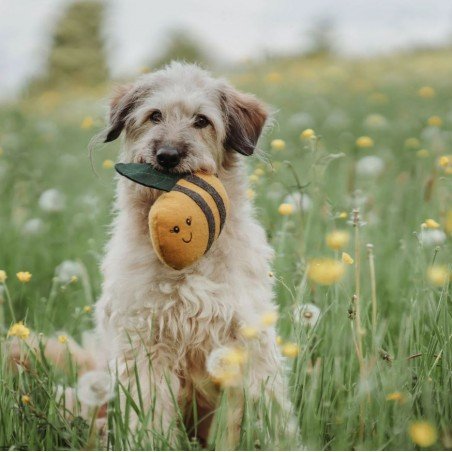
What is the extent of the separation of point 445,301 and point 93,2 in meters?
21.6

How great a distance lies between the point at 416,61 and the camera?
1359 cm

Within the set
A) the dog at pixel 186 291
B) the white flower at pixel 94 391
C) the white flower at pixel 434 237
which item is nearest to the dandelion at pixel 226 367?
the dog at pixel 186 291

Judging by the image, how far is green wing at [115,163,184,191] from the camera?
8.13ft

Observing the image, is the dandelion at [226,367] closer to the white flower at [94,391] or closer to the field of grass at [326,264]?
the field of grass at [326,264]

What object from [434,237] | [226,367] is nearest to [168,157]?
[226,367]

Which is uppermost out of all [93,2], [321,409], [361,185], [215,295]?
[93,2]

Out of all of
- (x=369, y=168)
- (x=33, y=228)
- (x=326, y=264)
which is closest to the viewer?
(x=326, y=264)

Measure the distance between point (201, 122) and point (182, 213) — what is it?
770 millimetres

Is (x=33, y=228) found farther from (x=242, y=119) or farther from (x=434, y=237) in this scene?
(x=434, y=237)

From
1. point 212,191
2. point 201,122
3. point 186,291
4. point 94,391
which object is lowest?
point 94,391

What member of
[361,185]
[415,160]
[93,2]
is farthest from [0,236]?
[93,2]

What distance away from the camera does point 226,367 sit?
2.19 meters

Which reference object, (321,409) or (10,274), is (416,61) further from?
(321,409)

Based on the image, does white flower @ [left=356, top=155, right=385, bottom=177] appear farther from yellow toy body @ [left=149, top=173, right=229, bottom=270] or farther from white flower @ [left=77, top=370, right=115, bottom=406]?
white flower @ [left=77, top=370, right=115, bottom=406]
